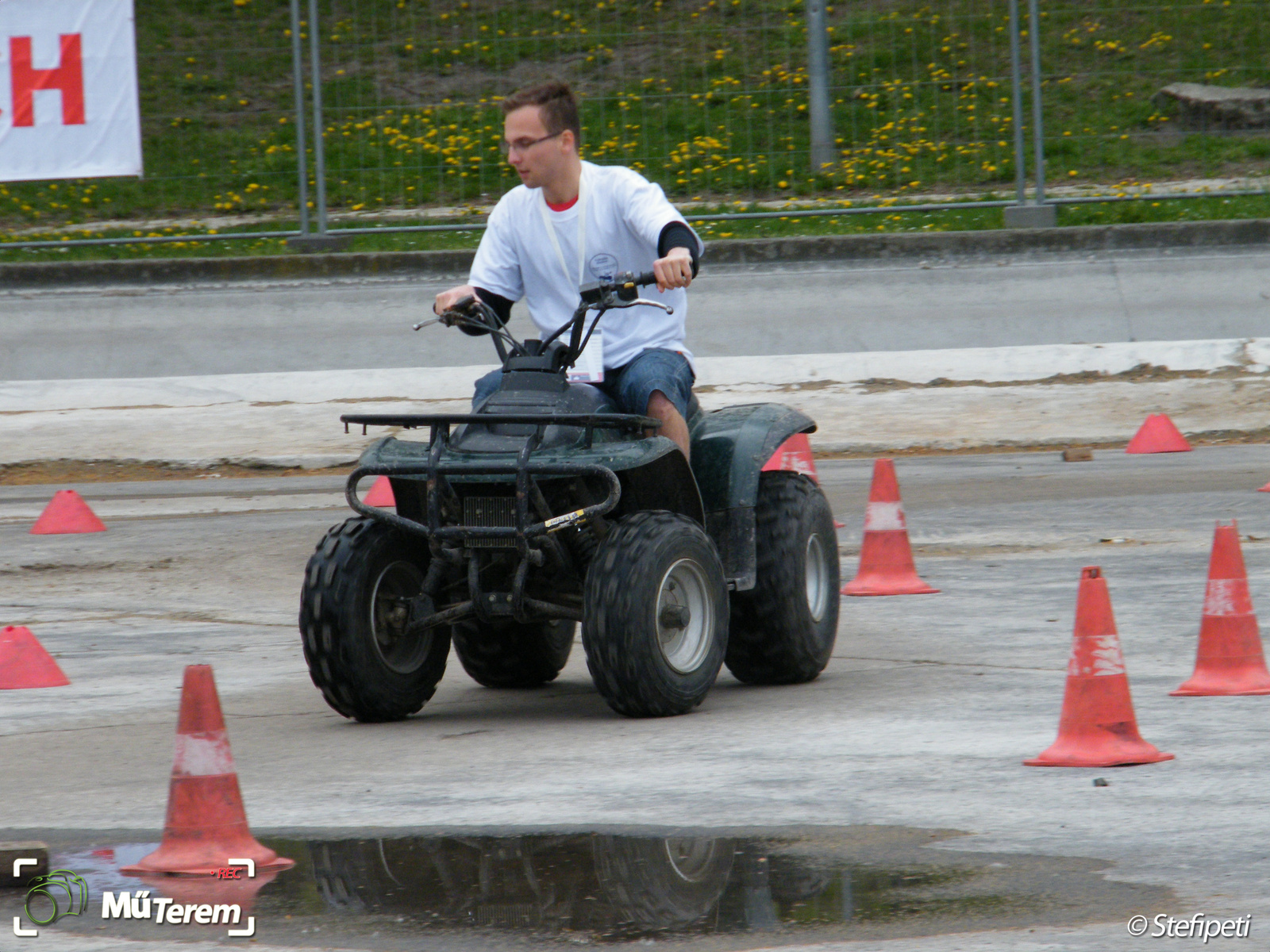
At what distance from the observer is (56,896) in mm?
3818

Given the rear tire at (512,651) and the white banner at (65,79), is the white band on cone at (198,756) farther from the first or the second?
the white banner at (65,79)

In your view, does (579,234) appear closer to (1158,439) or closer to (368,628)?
(368,628)

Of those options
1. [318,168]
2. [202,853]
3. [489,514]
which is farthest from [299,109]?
[202,853]

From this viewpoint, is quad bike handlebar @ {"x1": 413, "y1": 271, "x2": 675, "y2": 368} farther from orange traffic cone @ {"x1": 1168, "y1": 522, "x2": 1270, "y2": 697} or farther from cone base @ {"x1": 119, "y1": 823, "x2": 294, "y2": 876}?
cone base @ {"x1": 119, "y1": 823, "x2": 294, "y2": 876}

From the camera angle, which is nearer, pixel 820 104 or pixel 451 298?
pixel 451 298

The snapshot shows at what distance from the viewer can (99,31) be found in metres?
14.7

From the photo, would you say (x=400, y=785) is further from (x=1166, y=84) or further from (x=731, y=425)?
(x=1166, y=84)

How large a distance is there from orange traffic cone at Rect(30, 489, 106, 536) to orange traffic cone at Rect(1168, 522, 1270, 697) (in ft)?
21.9

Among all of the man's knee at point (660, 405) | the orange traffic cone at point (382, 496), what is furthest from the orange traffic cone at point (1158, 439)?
the man's knee at point (660, 405)

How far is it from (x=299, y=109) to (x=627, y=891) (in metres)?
12.0

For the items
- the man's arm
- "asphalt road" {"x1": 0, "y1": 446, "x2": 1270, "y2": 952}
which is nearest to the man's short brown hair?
the man's arm

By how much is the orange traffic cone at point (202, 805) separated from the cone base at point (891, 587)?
4.14 meters

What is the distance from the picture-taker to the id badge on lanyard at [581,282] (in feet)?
19.0

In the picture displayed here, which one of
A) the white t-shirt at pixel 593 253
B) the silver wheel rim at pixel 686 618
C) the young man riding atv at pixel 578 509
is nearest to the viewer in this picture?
the young man riding atv at pixel 578 509
